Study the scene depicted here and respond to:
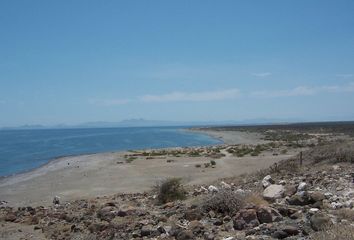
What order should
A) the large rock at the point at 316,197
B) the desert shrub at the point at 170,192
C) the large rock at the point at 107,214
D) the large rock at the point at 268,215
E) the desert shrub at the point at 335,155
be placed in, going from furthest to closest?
the desert shrub at the point at 335,155, the desert shrub at the point at 170,192, the large rock at the point at 107,214, the large rock at the point at 316,197, the large rock at the point at 268,215

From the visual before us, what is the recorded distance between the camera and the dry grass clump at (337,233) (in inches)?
286

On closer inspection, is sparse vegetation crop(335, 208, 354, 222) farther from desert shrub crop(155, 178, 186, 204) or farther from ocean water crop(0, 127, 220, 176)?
ocean water crop(0, 127, 220, 176)

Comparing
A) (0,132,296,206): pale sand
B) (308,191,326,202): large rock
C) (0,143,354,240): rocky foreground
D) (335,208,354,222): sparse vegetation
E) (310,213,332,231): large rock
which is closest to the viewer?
(310,213,332,231): large rock

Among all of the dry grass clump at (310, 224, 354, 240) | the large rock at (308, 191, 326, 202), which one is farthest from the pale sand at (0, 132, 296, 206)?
the dry grass clump at (310, 224, 354, 240)

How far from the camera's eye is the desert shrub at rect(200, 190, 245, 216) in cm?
1138

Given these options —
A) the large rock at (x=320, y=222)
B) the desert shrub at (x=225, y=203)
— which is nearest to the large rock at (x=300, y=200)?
the desert shrub at (x=225, y=203)

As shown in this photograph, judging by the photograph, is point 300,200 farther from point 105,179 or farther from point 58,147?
point 58,147

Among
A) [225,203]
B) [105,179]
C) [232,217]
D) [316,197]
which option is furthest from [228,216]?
[105,179]

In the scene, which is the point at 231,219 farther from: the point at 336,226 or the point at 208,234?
the point at 336,226

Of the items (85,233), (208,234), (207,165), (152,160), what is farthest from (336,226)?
(152,160)

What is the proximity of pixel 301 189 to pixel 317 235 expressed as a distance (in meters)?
5.32

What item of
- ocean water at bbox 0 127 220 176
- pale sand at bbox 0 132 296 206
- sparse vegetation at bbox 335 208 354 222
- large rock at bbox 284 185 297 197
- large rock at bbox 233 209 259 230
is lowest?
ocean water at bbox 0 127 220 176

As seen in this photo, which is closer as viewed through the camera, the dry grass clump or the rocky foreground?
the dry grass clump

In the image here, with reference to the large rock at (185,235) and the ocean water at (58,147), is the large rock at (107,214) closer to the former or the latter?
the large rock at (185,235)
